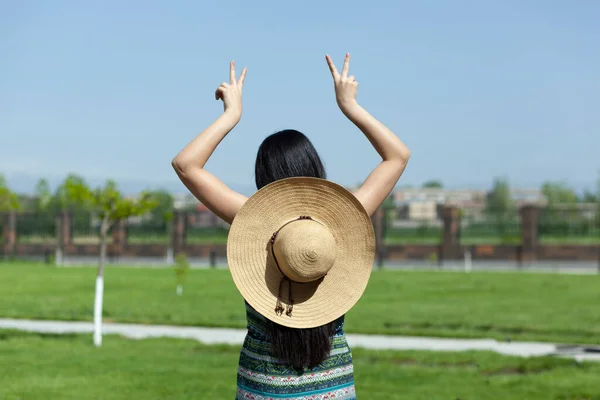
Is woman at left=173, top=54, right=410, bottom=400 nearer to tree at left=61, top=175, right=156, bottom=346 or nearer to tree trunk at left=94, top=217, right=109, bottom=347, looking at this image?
tree trunk at left=94, top=217, right=109, bottom=347

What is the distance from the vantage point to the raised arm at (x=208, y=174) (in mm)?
3117

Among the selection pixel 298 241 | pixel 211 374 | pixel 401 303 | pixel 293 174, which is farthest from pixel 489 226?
pixel 298 241

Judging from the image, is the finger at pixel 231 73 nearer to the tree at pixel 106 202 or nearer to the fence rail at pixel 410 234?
the tree at pixel 106 202

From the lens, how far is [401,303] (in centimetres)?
2050

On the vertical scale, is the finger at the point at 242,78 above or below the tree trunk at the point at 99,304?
above

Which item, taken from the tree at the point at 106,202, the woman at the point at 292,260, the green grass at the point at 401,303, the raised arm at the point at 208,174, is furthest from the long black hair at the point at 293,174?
the green grass at the point at 401,303

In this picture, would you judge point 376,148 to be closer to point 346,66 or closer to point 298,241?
point 346,66

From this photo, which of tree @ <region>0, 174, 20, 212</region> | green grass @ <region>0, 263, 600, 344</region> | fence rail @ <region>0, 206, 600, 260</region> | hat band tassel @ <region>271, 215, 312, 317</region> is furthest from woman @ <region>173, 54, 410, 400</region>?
tree @ <region>0, 174, 20, 212</region>

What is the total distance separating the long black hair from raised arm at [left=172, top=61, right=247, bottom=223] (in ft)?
0.46

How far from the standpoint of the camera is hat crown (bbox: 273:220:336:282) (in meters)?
2.94

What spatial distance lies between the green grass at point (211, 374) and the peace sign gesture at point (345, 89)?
604 centimetres

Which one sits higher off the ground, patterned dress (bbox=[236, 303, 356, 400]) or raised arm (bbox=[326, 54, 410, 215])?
raised arm (bbox=[326, 54, 410, 215])

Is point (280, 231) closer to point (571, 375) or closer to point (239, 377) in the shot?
point (239, 377)

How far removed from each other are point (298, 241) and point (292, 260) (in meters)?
0.07
